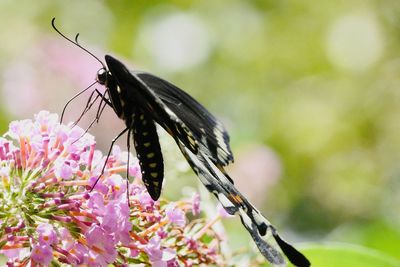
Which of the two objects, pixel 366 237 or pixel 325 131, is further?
pixel 325 131

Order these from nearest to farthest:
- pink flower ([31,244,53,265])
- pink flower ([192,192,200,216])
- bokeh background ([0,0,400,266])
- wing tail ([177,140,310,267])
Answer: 1. pink flower ([31,244,53,265])
2. wing tail ([177,140,310,267])
3. pink flower ([192,192,200,216])
4. bokeh background ([0,0,400,266])

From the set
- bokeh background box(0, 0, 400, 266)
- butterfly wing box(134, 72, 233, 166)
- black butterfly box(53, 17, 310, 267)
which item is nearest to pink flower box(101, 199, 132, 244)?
black butterfly box(53, 17, 310, 267)

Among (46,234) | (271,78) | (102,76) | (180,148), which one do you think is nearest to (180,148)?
(180,148)

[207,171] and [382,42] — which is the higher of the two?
[382,42]

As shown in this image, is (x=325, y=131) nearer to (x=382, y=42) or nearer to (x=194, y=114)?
(x=382, y=42)

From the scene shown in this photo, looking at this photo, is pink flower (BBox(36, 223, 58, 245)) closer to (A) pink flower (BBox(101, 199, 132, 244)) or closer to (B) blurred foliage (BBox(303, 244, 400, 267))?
(A) pink flower (BBox(101, 199, 132, 244))

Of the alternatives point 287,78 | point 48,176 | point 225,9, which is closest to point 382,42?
point 287,78
